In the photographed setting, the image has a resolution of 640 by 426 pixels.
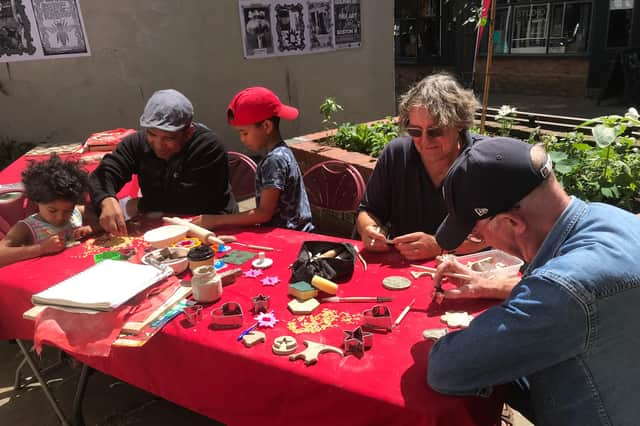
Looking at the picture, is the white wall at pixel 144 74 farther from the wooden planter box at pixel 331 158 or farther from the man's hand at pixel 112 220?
the man's hand at pixel 112 220

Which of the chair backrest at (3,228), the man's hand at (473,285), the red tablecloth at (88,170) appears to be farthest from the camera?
the red tablecloth at (88,170)

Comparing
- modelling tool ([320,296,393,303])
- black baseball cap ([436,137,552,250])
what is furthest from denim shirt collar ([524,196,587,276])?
modelling tool ([320,296,393,303])

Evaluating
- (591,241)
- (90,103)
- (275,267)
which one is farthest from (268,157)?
(90,103)

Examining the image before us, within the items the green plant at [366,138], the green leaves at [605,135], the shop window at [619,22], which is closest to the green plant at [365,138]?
the green plant at [366,138]

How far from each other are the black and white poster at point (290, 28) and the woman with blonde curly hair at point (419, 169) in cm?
500

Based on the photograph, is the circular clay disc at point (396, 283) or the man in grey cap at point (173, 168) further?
the man in grey cap at point (173, 168)

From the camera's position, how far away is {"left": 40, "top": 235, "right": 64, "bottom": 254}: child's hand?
2201mm

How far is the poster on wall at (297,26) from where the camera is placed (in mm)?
6551

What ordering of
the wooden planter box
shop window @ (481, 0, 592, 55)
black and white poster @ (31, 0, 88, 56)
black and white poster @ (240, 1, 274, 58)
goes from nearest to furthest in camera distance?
the wooden planter box, black and white poster @ (31, 0, 88, 56), black and white poster @ (240, 1, 274, 58), shop window @ (481, 0, 592, 55)

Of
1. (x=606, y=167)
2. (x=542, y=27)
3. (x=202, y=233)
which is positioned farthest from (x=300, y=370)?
(x=542, y=27)

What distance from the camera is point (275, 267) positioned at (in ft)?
6.40

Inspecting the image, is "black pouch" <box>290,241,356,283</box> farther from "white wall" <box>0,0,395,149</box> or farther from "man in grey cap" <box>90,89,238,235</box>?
"white wall" <box>0,0,395,149</box>

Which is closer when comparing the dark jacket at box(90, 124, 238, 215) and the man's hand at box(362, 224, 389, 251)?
the man's hand at box(362, 224, 389, 251)

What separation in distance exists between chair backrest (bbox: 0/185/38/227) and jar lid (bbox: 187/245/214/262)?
1831 millimetres
